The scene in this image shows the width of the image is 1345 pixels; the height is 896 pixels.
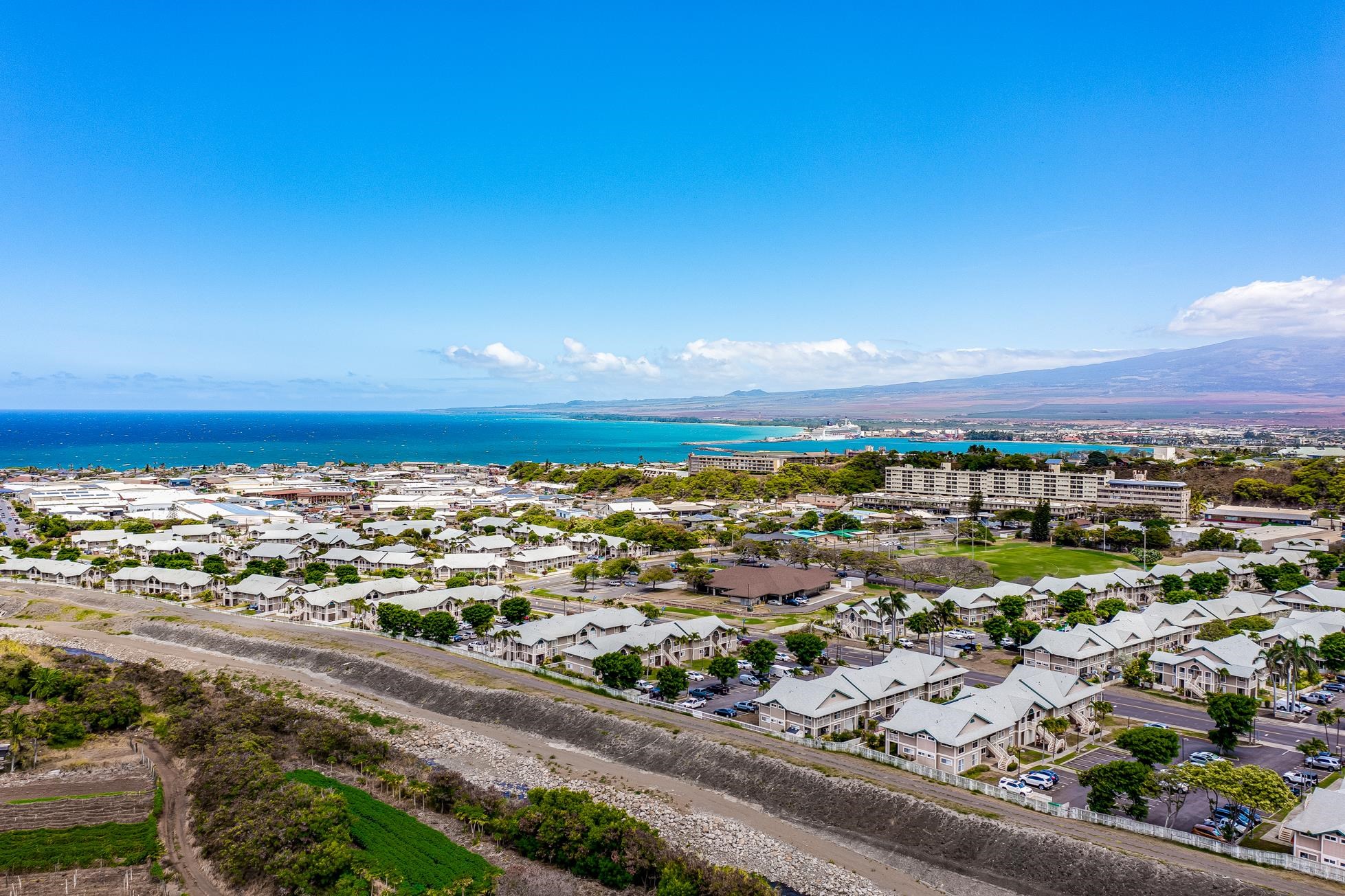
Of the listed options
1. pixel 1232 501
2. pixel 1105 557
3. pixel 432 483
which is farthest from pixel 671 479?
pixel 1232 501

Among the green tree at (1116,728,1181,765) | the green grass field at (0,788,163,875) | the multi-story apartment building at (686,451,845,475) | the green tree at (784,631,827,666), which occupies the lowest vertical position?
the multi-story apartment building at (686,451,845,475)

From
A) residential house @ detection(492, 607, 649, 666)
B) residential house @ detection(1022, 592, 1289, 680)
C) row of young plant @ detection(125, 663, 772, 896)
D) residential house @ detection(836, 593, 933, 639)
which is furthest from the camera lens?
residential house @ detection(836, 593, 933, 639)

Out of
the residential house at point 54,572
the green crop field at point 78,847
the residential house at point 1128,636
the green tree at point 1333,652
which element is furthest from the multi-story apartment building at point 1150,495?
the residential house at point 54,572

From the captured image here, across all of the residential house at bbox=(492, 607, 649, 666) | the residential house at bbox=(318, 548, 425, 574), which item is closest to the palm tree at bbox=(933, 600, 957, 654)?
the residential house at bbox=(492, 607, 649, 666)

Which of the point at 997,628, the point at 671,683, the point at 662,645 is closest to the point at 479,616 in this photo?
the point at 662,645

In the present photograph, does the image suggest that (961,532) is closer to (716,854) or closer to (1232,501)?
(1232,501)

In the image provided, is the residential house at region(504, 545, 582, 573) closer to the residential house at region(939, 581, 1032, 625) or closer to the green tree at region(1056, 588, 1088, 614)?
the residential house at region(939, 581, 1032, 625)

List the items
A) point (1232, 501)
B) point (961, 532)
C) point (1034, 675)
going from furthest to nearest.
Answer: point (1232, 501), point (961, 532), point (1034, 675)
